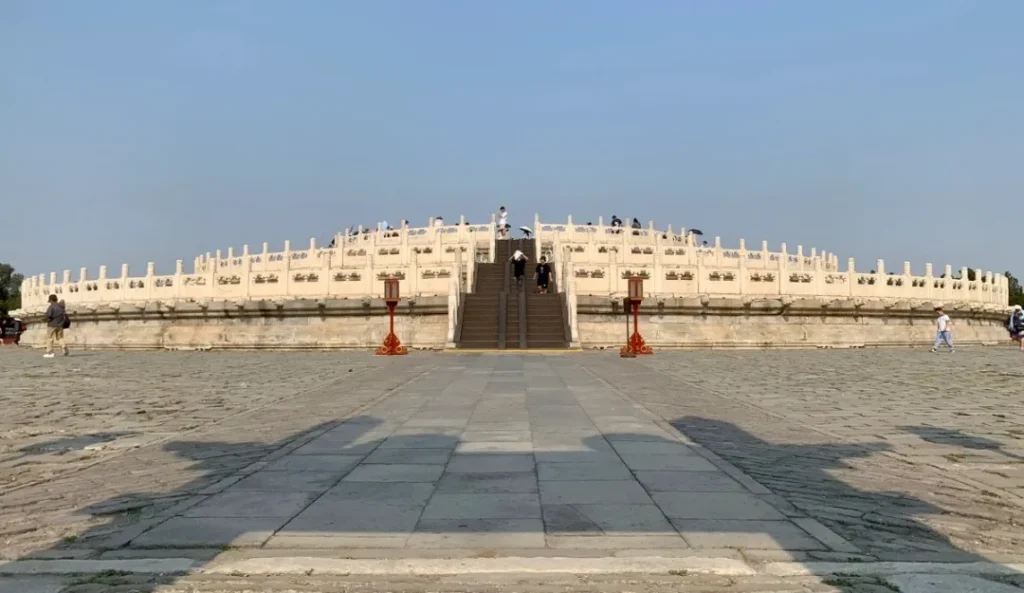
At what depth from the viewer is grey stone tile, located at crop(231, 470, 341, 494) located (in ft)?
14.9

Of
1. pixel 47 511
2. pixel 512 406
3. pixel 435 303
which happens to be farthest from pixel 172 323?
pixel 47 511

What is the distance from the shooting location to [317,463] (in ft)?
17.6

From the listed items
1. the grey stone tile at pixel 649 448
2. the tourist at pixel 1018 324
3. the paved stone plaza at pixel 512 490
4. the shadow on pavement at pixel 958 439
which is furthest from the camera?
the tourist at pixel 1018 324

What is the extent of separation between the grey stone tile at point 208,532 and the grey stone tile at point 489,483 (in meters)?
1.13

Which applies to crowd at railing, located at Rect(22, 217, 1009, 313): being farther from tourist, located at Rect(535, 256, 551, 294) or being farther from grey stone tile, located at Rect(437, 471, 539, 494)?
grey stone tile, located at Rect(437, 471, 539, 494)

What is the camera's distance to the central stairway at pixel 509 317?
20.8m

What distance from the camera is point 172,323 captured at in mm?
24250

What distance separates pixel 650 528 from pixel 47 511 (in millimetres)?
3477

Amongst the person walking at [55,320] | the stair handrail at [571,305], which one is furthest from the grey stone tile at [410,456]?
the person walking at [55,320]

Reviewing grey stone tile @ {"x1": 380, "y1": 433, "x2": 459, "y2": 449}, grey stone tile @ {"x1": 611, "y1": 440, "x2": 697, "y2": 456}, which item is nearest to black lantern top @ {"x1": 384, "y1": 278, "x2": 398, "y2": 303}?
grey stone tile @ {"x1": 380, "y1": 433, "x2": 459, "y2": 449}

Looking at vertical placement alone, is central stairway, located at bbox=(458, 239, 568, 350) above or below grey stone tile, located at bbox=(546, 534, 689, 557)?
above

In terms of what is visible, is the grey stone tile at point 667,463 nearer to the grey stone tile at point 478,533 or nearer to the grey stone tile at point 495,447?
the grey stone tile at point 495,447

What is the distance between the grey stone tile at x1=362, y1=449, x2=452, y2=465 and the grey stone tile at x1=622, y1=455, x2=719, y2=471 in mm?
1423

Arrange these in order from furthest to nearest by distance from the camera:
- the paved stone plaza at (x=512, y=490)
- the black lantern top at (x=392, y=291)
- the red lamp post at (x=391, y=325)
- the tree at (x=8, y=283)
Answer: the tree at (x=8, y=283) → the black lantern top at (x=392, y=291) → the red lamp post at (x=391, y=325) → the paved stone plaza at (x=512, y=490)
